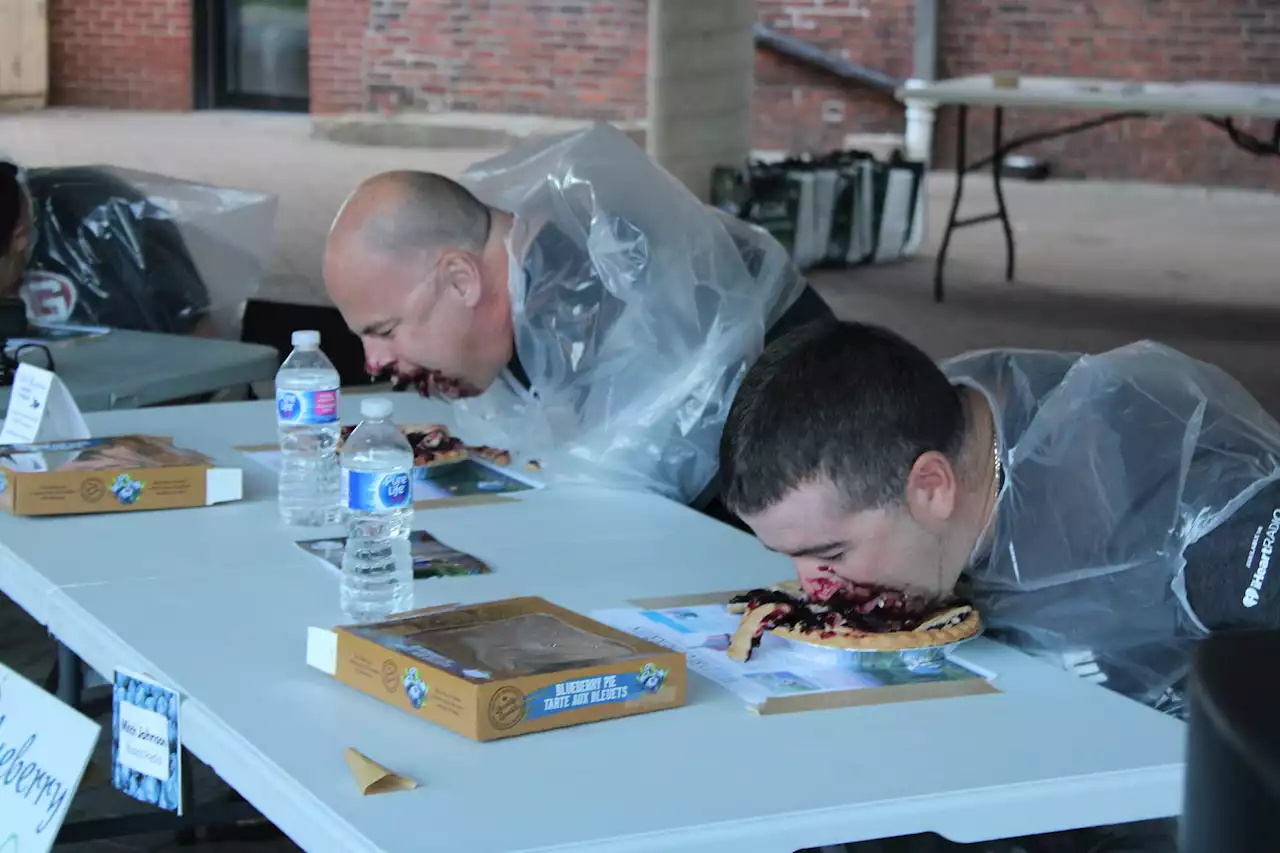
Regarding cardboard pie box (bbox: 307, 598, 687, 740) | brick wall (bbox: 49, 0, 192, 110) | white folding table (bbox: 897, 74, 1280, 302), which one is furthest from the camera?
brick wall (bbox: 49, 0, 192, 110)

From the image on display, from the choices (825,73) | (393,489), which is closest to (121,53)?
(825,73)

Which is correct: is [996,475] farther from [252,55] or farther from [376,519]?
[252,55]

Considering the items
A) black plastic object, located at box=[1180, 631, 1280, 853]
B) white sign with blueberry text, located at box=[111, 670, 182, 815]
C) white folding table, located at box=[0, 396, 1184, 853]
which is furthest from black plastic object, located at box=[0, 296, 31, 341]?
black plastic object, located at box=[1180, 631, 1280, 853]

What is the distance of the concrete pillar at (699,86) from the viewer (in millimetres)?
7336

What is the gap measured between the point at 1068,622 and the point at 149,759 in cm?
79

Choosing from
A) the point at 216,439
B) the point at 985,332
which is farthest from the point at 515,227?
the point at 985,332

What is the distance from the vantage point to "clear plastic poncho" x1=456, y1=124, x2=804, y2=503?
2.27m

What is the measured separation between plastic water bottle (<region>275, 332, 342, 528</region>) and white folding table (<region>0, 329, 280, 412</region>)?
2.11ft

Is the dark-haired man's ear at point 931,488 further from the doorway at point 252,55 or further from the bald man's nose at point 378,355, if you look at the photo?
the doorway at point 252,55

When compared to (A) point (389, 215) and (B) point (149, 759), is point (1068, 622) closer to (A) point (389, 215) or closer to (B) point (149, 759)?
(B) point (149, 759)

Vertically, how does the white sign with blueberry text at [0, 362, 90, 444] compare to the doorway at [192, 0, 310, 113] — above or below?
below

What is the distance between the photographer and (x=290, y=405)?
213 cm

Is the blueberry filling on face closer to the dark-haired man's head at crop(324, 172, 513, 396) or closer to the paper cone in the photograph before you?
the paper cone

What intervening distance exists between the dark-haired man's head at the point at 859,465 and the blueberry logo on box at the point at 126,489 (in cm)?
79
